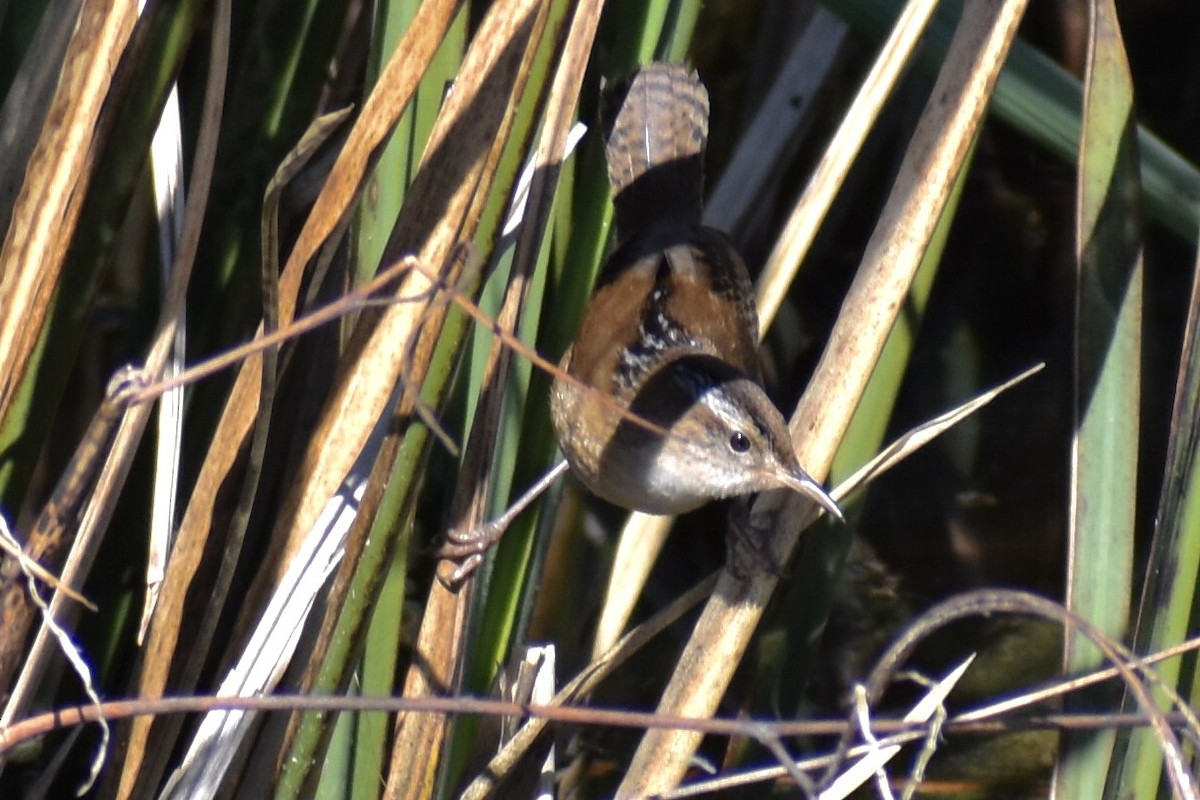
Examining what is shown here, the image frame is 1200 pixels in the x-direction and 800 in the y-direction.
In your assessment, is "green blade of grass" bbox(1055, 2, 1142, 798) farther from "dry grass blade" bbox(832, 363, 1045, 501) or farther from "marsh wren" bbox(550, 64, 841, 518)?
"marsh wren" bbox(550, 64, 841, 518)

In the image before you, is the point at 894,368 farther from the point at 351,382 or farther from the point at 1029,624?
the point at 1029,624

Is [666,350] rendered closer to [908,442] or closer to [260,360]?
[908,442]

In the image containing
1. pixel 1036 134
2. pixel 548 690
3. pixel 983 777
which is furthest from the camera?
pixel 983 777

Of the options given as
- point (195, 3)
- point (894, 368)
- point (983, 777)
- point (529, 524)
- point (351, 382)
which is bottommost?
point (983, 777)

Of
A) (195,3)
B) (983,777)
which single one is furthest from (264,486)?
(983,777)

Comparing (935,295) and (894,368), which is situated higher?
(894,368)

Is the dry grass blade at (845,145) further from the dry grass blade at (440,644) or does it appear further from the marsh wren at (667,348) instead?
the dry grass blade at (440,644)
